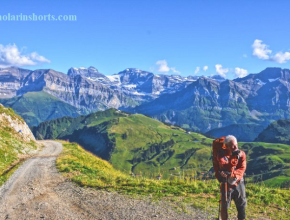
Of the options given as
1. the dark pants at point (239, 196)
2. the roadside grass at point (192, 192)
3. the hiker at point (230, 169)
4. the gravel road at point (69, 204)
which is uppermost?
the hiker at point (230, 169)

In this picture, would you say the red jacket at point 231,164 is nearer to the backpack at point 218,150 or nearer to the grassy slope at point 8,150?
the backpack at point 218,150

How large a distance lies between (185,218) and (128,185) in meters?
8.01

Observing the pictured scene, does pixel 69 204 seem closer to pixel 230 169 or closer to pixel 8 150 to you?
pixel 230 169

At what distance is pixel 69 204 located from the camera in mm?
16609

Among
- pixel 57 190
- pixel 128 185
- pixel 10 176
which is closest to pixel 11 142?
pixel 10 176

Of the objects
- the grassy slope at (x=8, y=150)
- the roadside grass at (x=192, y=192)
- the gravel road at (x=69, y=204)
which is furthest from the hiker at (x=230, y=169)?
the grassy slope at (x=8, y=150)

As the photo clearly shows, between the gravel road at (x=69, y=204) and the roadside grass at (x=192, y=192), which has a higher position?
the roadside grass at (x=192, y=192)

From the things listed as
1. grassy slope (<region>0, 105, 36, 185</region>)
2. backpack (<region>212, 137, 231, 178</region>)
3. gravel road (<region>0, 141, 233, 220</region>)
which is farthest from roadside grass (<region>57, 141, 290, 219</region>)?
grassy slope (<region>0, 105, 36, 185</region>)

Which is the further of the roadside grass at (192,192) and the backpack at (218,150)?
the roadside grass at (192,192)

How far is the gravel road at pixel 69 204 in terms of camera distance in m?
14.5

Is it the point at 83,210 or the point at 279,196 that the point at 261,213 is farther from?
the point at 83,210

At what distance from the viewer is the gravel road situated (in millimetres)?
14539

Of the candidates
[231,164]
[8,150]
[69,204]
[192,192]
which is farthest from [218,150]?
[8,150]

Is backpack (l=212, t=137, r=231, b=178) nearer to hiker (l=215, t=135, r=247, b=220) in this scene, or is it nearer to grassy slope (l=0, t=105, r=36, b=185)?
hiker (l=215, t=135, r=247, b=220)
